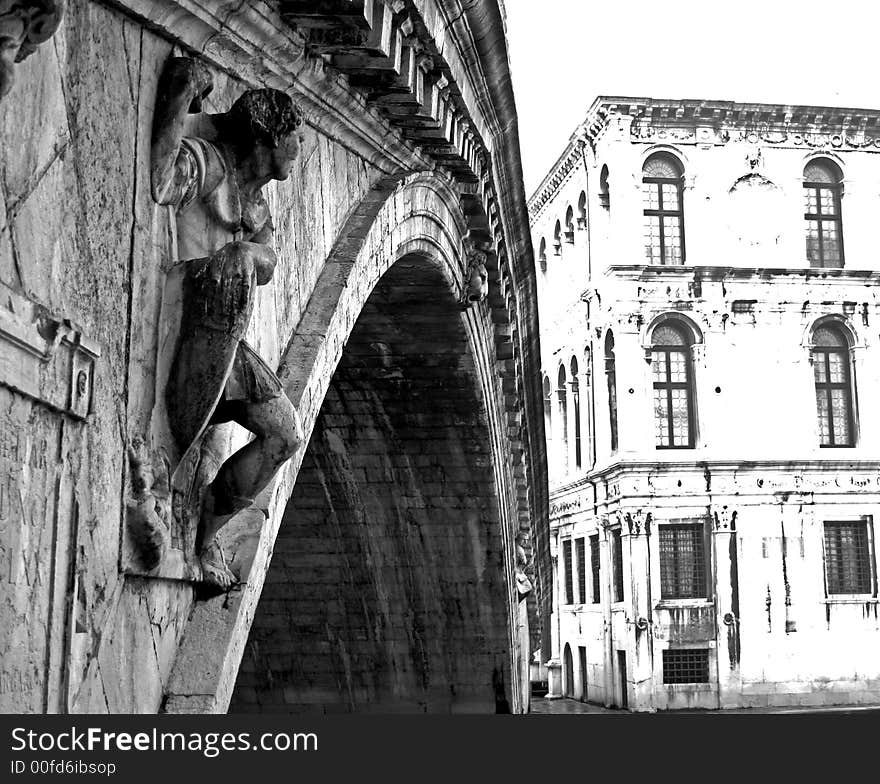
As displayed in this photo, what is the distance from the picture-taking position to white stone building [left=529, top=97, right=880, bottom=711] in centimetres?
2492

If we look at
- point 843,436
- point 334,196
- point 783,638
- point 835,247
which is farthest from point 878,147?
point 334,196

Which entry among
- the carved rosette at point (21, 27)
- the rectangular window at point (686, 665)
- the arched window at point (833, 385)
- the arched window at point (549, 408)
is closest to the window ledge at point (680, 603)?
the rectangular window at point (686, 665)

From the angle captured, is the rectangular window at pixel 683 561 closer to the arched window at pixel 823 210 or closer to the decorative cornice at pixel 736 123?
the arched window at pixel 823 210

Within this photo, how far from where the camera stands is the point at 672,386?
26.2 m

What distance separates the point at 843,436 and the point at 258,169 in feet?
80.8

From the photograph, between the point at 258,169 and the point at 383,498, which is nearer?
the point at 258,169

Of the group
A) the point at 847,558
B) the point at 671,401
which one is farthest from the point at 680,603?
the point at 671,401

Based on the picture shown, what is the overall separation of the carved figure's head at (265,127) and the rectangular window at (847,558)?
2370 centimetres

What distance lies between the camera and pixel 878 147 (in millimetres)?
27297

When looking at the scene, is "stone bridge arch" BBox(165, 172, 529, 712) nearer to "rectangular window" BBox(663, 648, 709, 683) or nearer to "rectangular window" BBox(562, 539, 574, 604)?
"rectangular window" BBox(663, 648, 709, 683)

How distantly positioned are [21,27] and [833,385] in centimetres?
2599

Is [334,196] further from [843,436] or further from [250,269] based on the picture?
[843,436]

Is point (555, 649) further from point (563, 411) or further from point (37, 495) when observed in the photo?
point (37, 495)

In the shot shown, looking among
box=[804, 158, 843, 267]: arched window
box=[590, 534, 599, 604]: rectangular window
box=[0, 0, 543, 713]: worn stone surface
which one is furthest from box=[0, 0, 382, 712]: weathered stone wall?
box=[804, 158, 843, 267]: arched window
